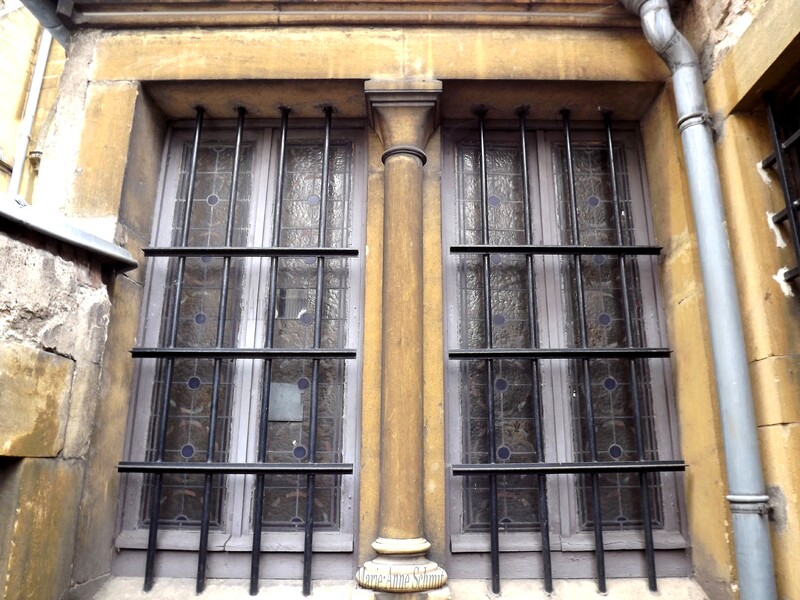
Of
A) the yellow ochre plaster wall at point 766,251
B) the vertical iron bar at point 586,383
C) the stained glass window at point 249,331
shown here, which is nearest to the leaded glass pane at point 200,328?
the stained glass window at point 249,331

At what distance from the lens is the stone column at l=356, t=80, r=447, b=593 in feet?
7.08

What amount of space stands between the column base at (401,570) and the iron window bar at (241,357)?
1.05 feet

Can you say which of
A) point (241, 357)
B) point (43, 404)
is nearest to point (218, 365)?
point (241, 357)

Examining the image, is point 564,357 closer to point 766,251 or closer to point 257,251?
point 766,251

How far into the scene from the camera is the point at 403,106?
2.66 metres

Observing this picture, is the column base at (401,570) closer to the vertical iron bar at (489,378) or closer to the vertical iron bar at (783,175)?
the vertical iron bar at (489,378)

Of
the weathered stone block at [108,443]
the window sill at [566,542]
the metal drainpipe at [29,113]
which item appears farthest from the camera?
the metal drainpipe at [29,113]

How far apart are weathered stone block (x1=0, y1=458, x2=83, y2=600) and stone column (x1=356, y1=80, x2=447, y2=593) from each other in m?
1.07

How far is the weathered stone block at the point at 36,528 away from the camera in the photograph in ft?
6.41

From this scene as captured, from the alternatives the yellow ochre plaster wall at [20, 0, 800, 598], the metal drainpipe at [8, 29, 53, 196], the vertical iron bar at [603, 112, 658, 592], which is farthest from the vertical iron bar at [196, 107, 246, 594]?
the metal drainpipe at [8, 29, 53, 196]

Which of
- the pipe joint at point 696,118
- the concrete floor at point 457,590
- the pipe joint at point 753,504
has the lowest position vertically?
the concrete floor at point 457,590

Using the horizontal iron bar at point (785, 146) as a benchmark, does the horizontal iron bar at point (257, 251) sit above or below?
below

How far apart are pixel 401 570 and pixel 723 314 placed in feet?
4.89

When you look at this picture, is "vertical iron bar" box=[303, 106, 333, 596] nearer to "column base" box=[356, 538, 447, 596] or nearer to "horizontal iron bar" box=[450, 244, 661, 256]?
"column base" box=[356, 538, 447, 596]
